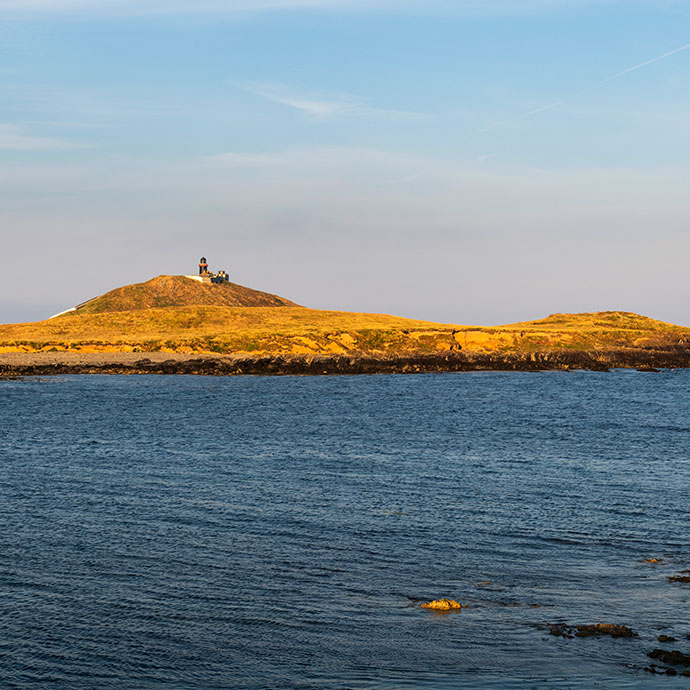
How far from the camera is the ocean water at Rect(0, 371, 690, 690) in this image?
581 inches

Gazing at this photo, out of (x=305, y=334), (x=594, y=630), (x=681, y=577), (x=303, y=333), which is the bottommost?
(x=594, y=630)

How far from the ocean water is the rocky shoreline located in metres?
59.6

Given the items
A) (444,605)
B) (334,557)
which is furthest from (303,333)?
(444,605)

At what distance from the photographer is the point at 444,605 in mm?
17453

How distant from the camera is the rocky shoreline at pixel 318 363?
108438 millimetres

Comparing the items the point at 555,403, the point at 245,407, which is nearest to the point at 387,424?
the point at 245,407

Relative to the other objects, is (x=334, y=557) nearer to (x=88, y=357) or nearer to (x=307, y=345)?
(x=88, y=357)

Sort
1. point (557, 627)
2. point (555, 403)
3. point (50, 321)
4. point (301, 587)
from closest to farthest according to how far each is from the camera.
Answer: point (557, 627), point (301, 587), point (555, 403), point (50, 321)

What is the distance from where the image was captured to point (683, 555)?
71.5 feet

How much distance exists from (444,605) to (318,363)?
97.1m

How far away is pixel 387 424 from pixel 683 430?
793 inches

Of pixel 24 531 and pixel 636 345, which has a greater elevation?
pixel 636 345

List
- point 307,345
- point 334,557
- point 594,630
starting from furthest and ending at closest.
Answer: point 307,345, point 334,557, point 594,630

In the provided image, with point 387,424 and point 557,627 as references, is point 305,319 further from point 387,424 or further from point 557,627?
point 557,627
